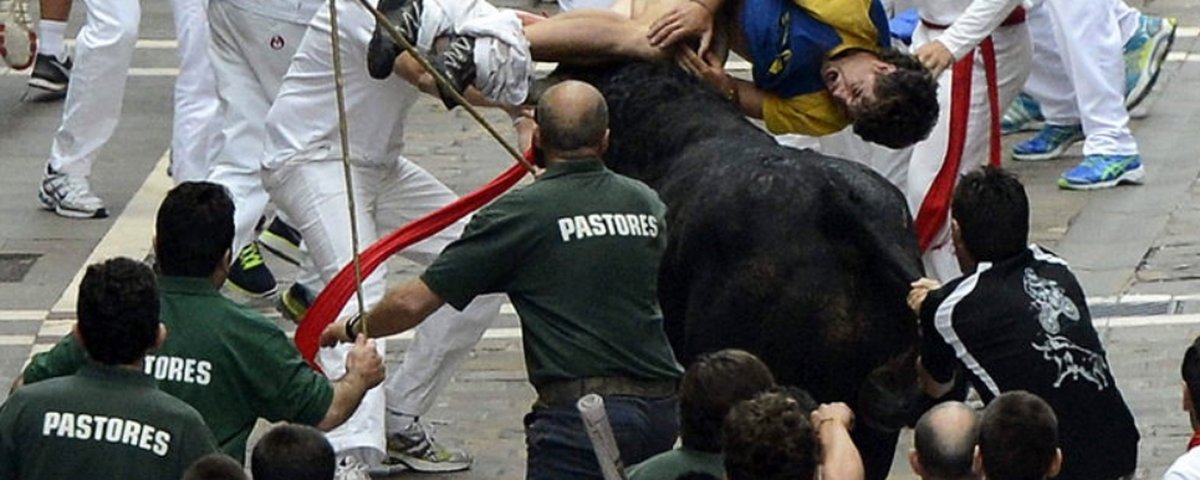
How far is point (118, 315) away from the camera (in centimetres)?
704

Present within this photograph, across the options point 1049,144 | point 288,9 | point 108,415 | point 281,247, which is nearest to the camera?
point 108,415

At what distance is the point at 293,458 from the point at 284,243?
5656 mm

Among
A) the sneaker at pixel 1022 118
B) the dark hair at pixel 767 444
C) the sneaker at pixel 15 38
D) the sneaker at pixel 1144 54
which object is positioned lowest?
the sneaker at pixel 15 38

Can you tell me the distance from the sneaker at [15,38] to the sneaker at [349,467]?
5.48m

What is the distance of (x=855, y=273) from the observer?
27.6 ft

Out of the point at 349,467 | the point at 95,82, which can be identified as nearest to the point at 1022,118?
the point at 95,82

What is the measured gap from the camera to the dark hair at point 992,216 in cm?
800

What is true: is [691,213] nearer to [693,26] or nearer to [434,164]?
[693,26]

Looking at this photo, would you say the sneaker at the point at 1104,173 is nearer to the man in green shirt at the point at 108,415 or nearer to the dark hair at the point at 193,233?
the dark hair at the point at 193,233

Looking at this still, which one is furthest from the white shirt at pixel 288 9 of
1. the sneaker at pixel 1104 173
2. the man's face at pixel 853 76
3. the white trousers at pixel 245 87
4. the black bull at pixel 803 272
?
the sneaker at pixel 1104 173

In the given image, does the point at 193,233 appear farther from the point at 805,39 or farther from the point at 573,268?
the point at 805,39

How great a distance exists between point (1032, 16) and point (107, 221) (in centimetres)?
441

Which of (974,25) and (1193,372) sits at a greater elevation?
(1193,372)

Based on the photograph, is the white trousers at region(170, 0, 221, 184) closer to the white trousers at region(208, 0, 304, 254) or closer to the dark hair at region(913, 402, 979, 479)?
the white trousers at region(208, 0, 304, 254)
